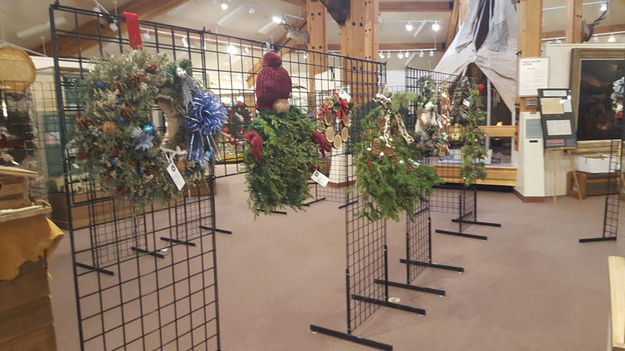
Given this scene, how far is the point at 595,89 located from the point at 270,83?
19.5 ft

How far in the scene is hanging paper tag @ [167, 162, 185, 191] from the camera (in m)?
1.58

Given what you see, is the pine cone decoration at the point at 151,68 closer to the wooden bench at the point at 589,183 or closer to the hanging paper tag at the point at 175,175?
the hanging paper tag at the point at 175,175

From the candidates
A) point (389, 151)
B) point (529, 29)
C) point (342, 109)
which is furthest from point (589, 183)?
point (342, 109)

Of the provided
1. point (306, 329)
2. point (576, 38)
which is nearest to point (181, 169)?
point (306, 329)

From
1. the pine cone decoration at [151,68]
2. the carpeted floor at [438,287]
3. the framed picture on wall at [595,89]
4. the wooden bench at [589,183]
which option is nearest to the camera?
the pine cone decoration at [151,68]

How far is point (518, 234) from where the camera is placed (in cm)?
454

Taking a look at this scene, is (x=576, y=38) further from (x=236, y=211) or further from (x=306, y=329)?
(x=306, y=329)

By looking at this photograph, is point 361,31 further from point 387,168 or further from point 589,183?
point 387,168

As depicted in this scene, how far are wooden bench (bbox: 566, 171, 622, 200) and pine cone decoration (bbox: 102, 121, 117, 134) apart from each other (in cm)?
644

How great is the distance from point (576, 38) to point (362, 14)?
10.9 feet

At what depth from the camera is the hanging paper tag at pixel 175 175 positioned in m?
1.58

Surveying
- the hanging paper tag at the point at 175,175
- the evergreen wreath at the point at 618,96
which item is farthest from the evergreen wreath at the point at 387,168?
the evergreen wreath at the point at 618,96

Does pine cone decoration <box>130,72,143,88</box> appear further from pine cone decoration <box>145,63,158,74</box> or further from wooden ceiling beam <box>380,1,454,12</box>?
wooden ceiling beam <box>380,1,454,12</box>

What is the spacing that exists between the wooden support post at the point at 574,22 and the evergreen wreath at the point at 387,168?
5417 mm
